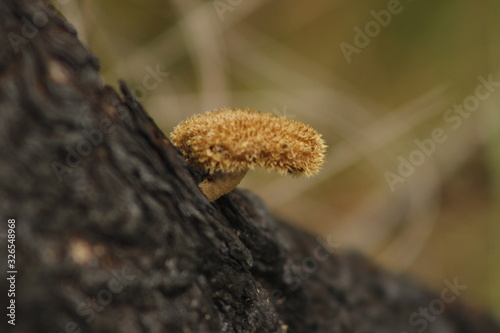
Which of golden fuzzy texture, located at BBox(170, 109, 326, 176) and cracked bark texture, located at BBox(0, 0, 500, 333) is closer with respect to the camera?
cracked bark texture, located at BBox(0, 0, 500, 333)

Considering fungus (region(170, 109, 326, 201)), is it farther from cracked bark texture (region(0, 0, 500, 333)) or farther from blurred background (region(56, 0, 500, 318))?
blurred background (region(56, 0, 500, 318))

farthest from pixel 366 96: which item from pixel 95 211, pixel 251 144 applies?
pixel 95 211

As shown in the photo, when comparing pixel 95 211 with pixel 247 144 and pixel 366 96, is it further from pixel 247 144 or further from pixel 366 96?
pixel 366 96

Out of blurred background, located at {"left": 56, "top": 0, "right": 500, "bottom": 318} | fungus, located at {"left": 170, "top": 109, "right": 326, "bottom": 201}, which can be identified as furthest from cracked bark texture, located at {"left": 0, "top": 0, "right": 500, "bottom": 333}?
blurred background, located at {"left": 56, "top": 0, "right": 500, "bottom": 318}

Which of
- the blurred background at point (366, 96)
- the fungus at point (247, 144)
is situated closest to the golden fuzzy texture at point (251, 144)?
the fungus at point (247, 144)

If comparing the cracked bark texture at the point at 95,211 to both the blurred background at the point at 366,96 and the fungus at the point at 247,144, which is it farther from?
the blurred background at the point at 366,96

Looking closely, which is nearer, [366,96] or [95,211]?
[95,211]
